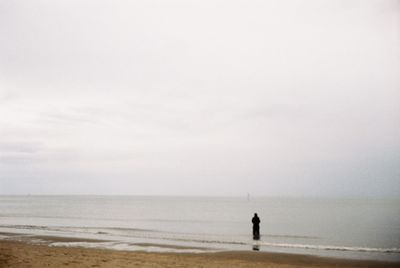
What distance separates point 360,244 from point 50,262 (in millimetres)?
23066

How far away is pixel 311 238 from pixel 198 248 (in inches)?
523

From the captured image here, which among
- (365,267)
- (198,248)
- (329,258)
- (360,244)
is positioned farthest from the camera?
(360,244)

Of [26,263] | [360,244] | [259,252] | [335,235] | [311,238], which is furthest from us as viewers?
[335,235]

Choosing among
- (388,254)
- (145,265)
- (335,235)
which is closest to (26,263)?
(145,265)

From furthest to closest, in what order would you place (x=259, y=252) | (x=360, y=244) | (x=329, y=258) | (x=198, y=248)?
(x=360, y=244) < (x=198, y=248) < (x=259, y=252) < (x=329, y=258)

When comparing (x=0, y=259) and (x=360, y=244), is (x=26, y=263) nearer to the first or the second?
(x=0, y=259)

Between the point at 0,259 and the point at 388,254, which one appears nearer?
the point at 0,259

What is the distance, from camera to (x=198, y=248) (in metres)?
24.5

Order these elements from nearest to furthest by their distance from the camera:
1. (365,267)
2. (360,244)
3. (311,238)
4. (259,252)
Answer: (365,267) < (259,252) < (360,244) < (311,238)

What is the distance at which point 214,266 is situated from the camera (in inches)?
601

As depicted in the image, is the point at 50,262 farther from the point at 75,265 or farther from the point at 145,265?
the point at 145,265

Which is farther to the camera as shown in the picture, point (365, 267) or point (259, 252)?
point (259, 252)

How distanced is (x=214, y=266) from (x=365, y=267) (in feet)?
26.3

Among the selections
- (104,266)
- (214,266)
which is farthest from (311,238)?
(104,266)
